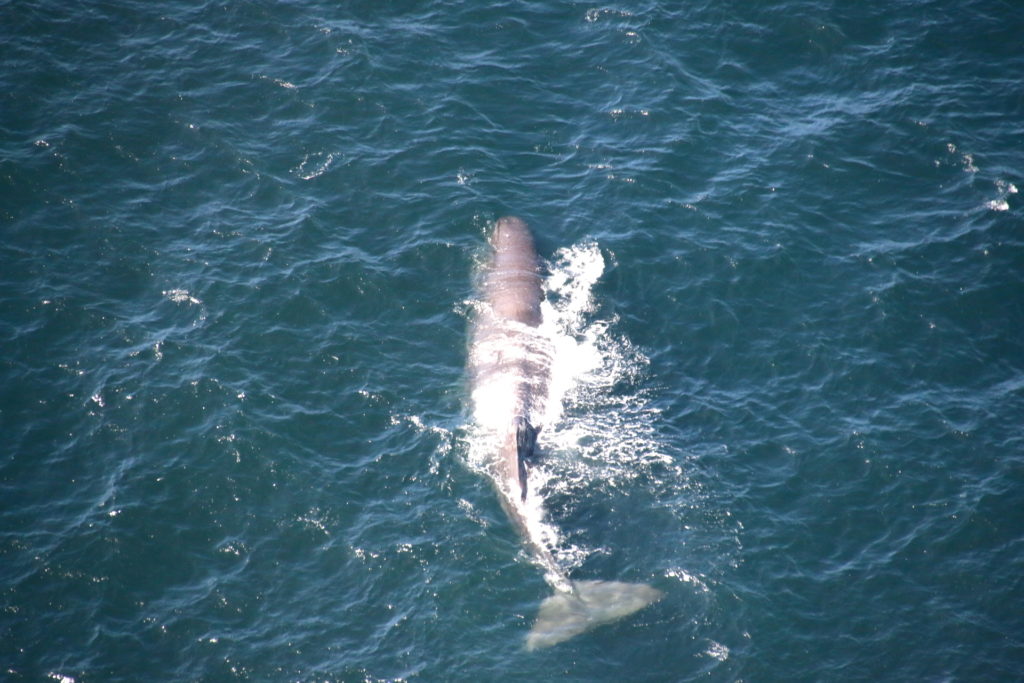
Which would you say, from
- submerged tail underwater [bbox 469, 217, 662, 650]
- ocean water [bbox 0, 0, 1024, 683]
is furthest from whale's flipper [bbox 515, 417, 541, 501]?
ocean water [bbox 0, 0, 1024, 683]

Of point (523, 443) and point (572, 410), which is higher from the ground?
point (523, 443)

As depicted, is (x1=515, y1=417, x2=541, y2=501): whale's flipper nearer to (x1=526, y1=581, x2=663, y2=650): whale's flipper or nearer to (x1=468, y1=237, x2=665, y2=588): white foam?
(x1=468, y1=237, x2=665, y2=588): white foam

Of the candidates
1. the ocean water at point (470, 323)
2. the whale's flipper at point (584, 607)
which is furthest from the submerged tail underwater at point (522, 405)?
the ocean water at point (470, 323)

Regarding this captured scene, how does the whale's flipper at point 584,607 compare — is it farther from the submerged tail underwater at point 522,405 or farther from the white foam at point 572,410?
the white foam at point 572,410

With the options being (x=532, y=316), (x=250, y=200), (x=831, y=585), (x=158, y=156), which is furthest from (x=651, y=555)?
(x=158, y=156)

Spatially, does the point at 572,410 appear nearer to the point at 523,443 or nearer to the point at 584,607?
the point at 523,443

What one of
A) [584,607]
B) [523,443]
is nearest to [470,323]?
[523,443]
